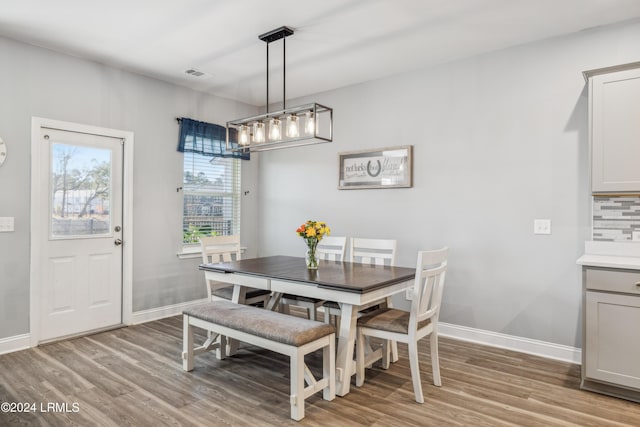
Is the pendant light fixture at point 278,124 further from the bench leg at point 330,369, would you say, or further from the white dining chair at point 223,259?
the bench leg at point 330,369

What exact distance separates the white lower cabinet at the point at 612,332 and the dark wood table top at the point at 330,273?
1.20m

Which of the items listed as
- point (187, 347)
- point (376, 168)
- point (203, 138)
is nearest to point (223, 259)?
point (187, 347)

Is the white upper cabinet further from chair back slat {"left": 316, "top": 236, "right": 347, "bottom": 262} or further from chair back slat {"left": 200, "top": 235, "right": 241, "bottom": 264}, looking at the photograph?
chair back slat {"left": 200, "top": 235, "right": 241, "bottom": 264}

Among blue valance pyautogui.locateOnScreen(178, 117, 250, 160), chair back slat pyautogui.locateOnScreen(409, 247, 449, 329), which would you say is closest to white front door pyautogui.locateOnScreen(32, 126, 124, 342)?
blue valance pyautogui.locateOnScreen(178, 117, 250, 160)

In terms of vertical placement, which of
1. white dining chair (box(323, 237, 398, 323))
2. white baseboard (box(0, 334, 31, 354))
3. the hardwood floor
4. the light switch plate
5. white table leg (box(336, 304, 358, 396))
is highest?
the light switch plate

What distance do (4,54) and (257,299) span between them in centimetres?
301

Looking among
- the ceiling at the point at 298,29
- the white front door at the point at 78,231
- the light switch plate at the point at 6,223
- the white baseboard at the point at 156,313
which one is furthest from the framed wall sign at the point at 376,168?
the light switch plate at the point at 6,223

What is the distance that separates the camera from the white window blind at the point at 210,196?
15.7 ft

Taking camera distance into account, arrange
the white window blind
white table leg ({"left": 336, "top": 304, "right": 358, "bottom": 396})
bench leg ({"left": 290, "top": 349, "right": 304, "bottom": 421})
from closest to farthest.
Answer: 1. bench leg ({"left": 290, "top": 349, "right": 304, "bottom": 421})
2. white table leg ({"left": 336, "top": 304, "right": 358, "bottom": 396})
3. the white window blind

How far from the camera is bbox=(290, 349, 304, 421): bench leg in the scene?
2.31 m

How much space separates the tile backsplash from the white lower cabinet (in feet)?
1.96

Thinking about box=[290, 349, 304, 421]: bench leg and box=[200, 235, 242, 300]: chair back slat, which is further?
box=[200, 235, 242, 300]: chair back slat

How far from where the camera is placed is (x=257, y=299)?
3523 millimetres

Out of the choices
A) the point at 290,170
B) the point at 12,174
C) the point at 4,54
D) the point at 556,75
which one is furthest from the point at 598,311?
the point at 4,54
